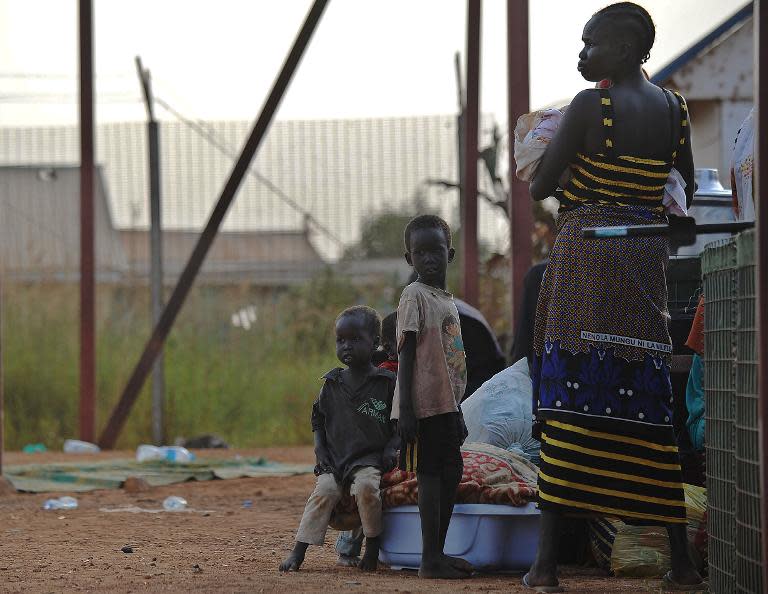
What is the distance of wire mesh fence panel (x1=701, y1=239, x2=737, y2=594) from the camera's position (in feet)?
12.1

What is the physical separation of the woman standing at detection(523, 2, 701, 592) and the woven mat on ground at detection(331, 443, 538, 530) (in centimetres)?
56

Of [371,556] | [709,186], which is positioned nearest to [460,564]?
[371,556]

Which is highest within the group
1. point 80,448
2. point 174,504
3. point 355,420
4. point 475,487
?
point 355,420

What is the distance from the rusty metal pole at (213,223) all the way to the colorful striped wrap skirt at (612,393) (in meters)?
6.61

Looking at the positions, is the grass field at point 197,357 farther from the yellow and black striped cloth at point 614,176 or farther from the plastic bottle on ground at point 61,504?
the yellow and black striped cloth at point 614,176

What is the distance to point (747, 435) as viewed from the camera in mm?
3482

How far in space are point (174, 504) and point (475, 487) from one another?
3345 mm

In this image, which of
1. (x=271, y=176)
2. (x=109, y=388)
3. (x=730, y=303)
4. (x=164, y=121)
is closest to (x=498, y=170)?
(x=271, y=176)

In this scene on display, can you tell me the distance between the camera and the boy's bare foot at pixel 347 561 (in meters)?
5.18

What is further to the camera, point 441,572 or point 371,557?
point 371,557

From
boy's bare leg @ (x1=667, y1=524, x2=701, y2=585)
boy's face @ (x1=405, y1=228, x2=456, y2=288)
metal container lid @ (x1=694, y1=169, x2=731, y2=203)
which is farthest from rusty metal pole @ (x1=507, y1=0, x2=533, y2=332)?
boy's bare leg @ (x1=667, y1=524, x2=701, y2=585)

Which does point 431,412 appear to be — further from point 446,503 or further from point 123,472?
point 123,472

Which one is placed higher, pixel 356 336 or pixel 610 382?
pixel 356 336

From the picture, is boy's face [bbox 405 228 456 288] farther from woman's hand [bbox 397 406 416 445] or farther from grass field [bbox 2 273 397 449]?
grass field [bbox 2 273 397 449]
